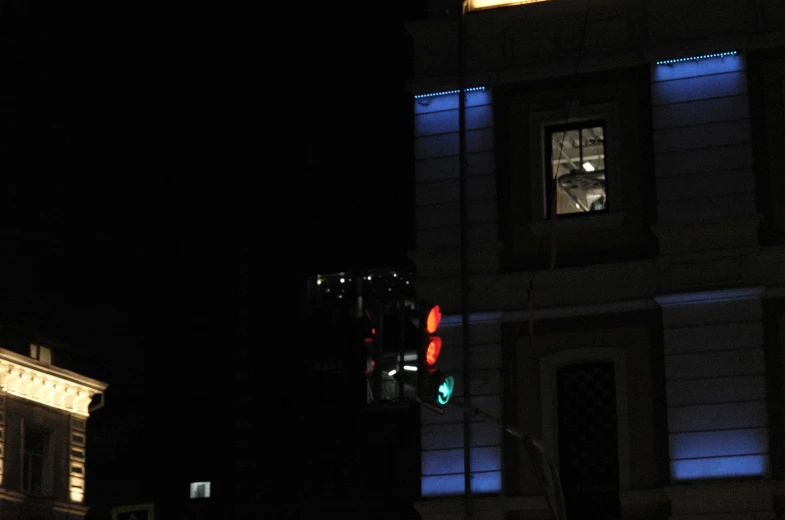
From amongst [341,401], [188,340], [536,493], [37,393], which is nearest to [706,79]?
[536,493]

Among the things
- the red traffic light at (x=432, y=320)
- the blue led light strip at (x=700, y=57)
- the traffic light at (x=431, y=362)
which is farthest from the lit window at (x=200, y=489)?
the red traffic light at (x=432, y=320)

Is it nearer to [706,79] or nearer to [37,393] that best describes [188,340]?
[37,393]

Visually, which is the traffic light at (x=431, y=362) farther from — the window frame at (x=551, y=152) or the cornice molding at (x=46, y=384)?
the cornice molding at (x=46, y=384)

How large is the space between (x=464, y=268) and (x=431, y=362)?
7.81 meters

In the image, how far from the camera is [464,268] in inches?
1035

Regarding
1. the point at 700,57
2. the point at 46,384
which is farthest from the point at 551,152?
the point at 46,384

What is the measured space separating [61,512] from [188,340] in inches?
904

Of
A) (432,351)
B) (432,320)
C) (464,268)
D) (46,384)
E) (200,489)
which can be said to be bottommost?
(200,489)

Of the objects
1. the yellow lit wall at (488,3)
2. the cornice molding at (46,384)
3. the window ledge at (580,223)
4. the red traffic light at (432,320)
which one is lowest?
the red traffic light at (432,320)

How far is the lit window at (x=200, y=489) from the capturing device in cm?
5959

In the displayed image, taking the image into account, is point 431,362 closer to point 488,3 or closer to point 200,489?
point 488,3

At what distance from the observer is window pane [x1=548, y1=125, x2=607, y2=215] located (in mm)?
27094

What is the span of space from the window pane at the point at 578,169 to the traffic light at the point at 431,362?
343 inches

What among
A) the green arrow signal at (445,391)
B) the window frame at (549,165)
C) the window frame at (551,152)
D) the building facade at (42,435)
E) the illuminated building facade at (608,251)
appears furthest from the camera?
the building facade at (42,435)
